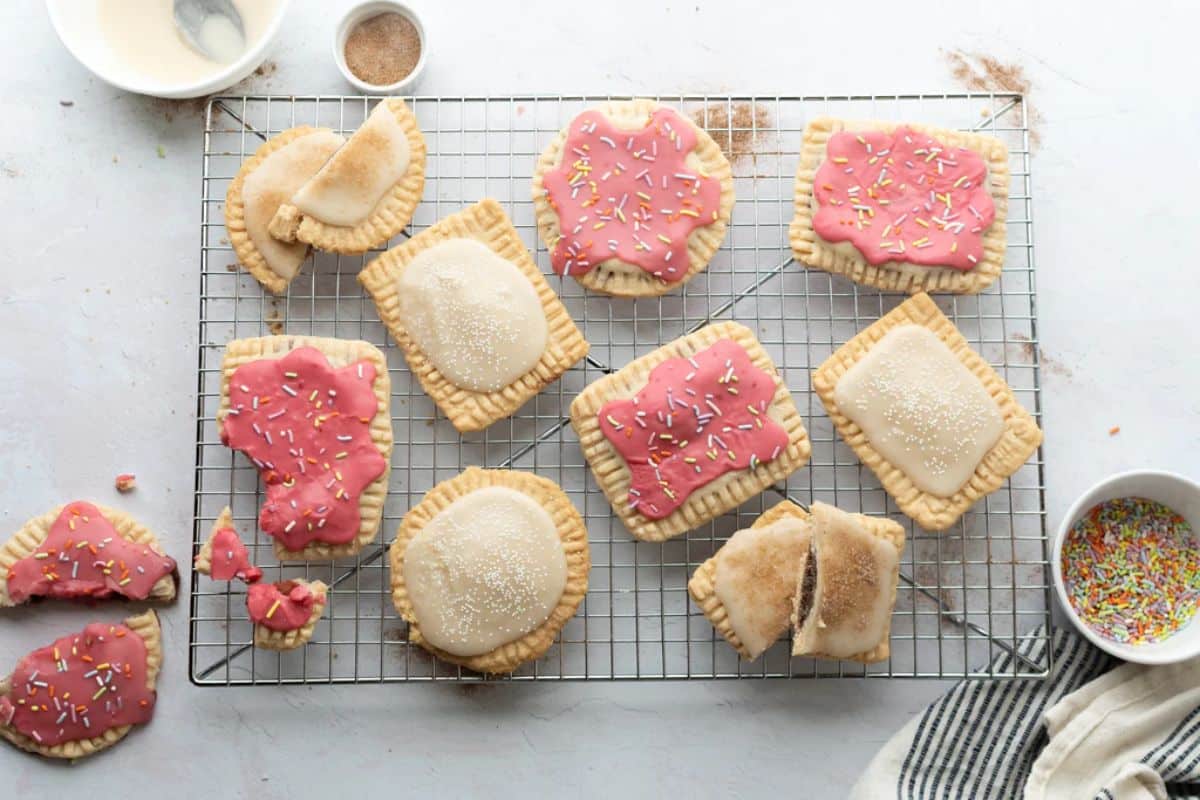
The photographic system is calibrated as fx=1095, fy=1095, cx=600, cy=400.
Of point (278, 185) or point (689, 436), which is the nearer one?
point (689, 436)

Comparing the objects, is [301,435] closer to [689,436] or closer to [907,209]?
[689,436]

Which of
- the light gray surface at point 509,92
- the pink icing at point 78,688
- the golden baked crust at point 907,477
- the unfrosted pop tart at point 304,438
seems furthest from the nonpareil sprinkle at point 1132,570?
the pink icing at point 78,688

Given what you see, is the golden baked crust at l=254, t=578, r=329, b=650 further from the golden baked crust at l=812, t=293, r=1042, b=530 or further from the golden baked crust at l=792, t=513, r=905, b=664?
the golden baked crust at l=812, t=293, r=1042, b=530

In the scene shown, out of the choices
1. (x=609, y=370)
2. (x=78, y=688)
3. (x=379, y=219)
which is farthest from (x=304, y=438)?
(x=78, y=688)

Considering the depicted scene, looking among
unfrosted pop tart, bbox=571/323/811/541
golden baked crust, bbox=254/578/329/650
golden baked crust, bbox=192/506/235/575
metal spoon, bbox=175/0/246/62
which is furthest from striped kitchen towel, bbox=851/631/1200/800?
metal spoon, bbox=175/0/246/62

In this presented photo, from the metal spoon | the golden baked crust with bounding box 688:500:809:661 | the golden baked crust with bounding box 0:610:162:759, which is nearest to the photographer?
the golden baked crust with bounding box 688:500:809:661

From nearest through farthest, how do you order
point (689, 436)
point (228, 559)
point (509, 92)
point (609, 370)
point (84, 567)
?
point (228, 559) < point (689, 436) < point (84, 567) < point (609, 370) < point (509, 92)
